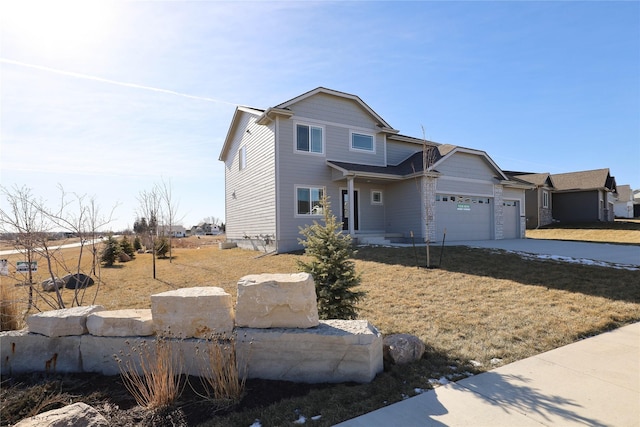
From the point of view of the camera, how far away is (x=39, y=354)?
13.5 feet

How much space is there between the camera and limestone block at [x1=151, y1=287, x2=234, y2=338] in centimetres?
388

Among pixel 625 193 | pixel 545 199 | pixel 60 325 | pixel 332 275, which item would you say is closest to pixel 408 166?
pixel 332 275

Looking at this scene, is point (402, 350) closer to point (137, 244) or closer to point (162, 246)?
point (162, 246)

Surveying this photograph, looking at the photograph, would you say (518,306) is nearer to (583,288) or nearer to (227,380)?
(583,288)

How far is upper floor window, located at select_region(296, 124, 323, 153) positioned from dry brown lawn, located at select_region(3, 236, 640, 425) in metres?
6.54

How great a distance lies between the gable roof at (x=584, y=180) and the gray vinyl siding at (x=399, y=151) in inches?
848

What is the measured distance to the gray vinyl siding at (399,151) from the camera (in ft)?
62.3

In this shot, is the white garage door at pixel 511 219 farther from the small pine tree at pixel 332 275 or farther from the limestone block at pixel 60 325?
the limestone block at pixel 60 325

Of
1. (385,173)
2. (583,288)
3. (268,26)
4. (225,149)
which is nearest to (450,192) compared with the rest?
(385,173)

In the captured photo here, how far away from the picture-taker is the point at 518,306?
21.0 ft

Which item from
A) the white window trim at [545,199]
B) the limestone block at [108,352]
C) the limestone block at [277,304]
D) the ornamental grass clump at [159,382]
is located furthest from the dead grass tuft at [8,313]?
the white window trim at [545,199]

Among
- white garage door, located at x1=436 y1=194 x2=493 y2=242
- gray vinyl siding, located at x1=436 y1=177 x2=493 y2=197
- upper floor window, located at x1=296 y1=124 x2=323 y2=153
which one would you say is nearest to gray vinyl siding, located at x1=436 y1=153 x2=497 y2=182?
gray vinyl siding, located at x1=436 y1=177 x2=493 y2=197

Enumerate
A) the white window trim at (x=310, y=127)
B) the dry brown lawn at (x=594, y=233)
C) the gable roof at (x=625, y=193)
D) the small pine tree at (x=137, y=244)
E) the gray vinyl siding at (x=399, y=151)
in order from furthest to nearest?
the gable roof at (x=625, y=193) < the small pine tree at (x=137, y=244) < the dry brown lawn at (x=594, y=233) < the gray vinyl siding at (x=399, y=151) < the white window trim at (x=310, y=127)

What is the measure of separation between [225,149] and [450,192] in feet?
49.1
